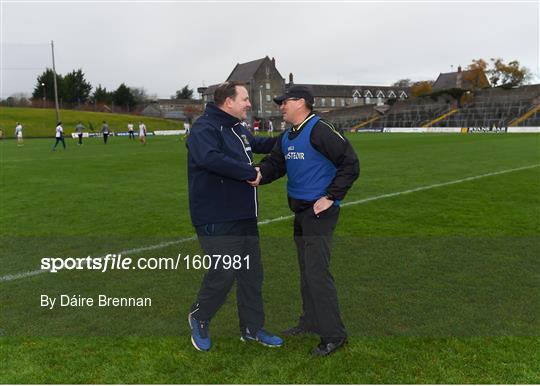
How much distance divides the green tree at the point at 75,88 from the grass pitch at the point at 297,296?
3335 inches

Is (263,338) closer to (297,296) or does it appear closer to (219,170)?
(297,296)

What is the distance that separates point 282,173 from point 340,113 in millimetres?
72499

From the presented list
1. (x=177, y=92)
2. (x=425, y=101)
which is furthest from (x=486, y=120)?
(x=177, y=92)

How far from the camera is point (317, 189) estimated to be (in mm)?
3631

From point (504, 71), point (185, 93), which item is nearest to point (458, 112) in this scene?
point (504, 71)

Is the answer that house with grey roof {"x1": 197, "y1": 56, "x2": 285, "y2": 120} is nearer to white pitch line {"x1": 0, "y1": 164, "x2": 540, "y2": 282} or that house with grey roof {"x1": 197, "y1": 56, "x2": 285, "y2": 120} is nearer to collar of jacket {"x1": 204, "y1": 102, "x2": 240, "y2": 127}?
white pitch line {"x1": 0, "y1": 164, "x2": 540, "y2": 282}

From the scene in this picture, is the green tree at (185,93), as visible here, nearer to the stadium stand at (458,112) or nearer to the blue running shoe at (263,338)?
the stadium stand at (458,112)

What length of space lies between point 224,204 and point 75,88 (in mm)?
93835

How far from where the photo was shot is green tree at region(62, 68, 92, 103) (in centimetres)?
8700

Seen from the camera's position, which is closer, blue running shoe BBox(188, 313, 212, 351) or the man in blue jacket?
the man in blue jacket

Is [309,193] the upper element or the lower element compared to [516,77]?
lower

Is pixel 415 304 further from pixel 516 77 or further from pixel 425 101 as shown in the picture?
pixel 516 77

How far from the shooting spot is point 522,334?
3.83 m
